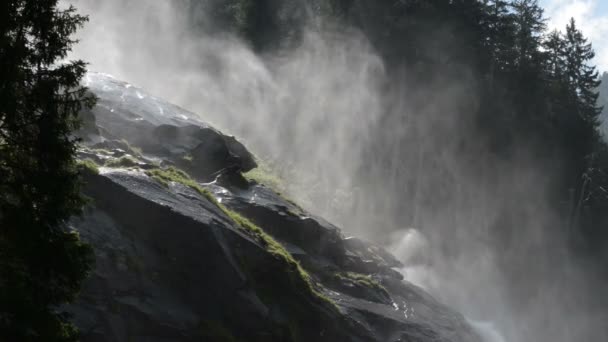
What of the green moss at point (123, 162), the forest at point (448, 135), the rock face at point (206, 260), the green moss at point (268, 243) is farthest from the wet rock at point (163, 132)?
the forest at point (448, 135)

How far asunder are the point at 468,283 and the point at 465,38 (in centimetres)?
1966

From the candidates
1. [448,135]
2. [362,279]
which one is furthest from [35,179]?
[448,135]

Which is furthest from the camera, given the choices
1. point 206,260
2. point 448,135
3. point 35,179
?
point 448,135

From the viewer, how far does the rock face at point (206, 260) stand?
48.1 ft

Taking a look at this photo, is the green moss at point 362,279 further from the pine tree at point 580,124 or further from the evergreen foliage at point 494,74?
the pine tree at point 580,124

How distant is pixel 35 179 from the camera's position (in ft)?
32.7

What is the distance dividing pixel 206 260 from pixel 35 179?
6.22 meters

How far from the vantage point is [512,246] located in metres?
53.1

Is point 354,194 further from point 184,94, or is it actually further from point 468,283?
point 184,94

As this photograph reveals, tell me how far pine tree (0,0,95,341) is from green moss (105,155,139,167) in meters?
7.14

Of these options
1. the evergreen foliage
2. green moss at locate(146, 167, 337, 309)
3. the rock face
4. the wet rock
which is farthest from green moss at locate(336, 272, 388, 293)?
the evergreen foliage

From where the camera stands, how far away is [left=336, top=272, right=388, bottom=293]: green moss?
2119 cm

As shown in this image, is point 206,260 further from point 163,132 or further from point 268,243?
point 163,132

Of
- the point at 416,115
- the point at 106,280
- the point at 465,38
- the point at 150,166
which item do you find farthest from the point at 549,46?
the point at 106,280
